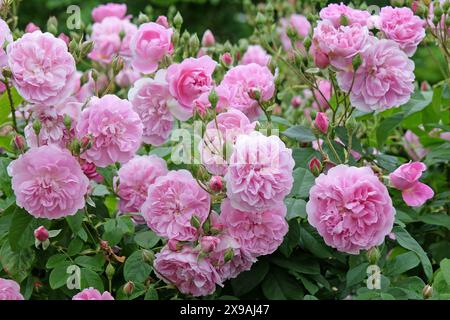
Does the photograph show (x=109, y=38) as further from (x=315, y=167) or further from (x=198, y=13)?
(x=198, y=13)

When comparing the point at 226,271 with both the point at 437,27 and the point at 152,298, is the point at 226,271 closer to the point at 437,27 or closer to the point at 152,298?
the point at 152,298

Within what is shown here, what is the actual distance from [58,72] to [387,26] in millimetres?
594

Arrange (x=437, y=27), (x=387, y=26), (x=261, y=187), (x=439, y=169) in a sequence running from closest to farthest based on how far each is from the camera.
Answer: (x=261, y=187)
(x=387, y=26)
(x=437, y=27)
(x=439, y=169)

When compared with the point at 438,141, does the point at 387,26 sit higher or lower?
higher

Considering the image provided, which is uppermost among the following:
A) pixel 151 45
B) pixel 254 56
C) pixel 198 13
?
pixel 151 45

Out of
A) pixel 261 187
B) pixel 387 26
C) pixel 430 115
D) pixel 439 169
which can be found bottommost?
pixel 439 169

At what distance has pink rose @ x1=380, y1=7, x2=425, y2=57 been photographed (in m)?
1.51

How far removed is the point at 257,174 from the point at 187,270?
214mm

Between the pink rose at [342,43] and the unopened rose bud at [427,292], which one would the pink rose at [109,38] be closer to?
the pink rose at [342,43]

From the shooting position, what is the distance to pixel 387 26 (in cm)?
151

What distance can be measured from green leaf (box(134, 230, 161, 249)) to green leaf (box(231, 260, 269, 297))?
0.17 m

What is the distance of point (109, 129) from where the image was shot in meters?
1.39

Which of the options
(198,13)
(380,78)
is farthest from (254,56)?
(198,13)

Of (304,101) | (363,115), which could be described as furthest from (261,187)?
(304,101)
